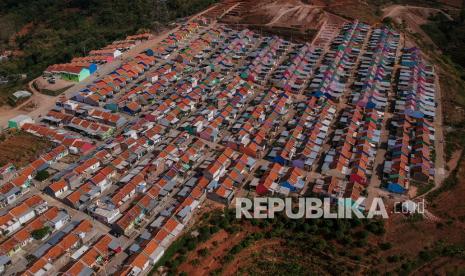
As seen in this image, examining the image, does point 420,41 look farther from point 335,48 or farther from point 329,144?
point 329,144

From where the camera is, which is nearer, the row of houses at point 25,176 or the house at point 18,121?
the row of houses at point 25,176

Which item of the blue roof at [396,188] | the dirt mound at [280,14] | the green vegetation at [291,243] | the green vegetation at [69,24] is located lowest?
the green vegetation at [69,24]

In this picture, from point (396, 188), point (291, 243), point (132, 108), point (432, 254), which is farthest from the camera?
point (132, 108)

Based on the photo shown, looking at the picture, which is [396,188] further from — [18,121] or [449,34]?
[449,34]

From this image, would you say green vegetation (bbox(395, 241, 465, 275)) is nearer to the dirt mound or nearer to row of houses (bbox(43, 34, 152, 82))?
row of houses (bbox(43, 34, 152, 82))

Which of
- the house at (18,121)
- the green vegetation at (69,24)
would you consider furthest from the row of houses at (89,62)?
the house at (18,121)

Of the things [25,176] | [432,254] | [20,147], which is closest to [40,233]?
[25,176]

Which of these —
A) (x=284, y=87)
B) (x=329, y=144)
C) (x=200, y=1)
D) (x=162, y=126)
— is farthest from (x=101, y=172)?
(x=200, y=1)

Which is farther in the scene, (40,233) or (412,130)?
(412,130)

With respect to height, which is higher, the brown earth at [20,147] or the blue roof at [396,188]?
the blue roof at [396,188]

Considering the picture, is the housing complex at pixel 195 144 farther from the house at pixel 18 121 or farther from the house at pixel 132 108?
the house at pixel 18 121
